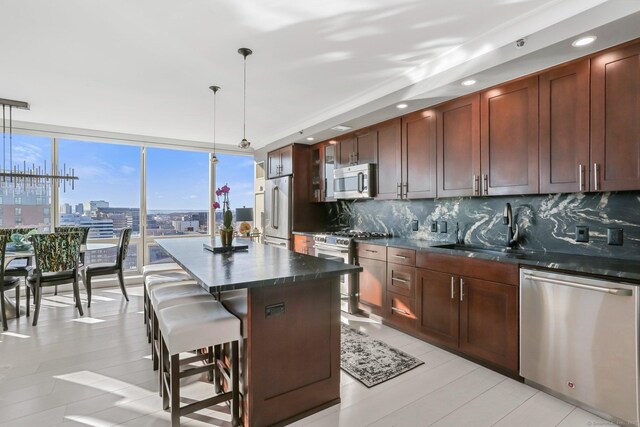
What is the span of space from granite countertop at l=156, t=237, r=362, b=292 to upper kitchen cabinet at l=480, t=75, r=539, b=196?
1.65 metres

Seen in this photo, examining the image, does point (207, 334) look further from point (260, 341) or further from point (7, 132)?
point (7, 132)

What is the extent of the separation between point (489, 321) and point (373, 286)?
1355 millimetres

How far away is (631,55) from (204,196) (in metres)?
6.15

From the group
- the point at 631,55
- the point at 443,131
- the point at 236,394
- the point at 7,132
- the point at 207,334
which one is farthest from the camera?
the point at 7,132

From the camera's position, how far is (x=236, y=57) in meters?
2.83

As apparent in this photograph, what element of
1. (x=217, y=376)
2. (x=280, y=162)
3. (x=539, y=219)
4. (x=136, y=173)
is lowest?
(x=217, y=376)

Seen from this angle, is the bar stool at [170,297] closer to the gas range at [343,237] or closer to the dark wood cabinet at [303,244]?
the gas range at [343,237]

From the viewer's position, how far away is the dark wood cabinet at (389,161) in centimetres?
383

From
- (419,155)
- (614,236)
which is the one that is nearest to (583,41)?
(614,236)

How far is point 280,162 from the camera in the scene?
223 inches

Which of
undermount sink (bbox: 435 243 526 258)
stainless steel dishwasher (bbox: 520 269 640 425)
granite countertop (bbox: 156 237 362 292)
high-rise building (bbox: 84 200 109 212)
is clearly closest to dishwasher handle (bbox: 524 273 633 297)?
stainless steel dishwasher (bbox: 520 269 640 425)

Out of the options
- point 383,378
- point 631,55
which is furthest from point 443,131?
point 383,378

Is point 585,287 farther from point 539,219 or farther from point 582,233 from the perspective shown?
point 539,219

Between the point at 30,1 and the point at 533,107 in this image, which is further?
the point at 533,107
